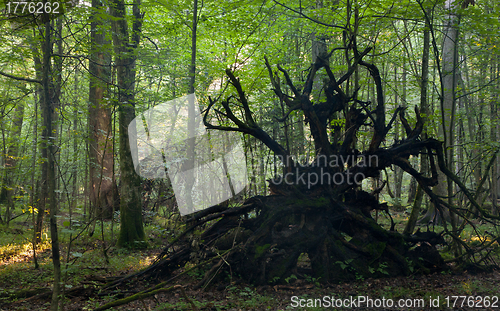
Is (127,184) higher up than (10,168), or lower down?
lower down

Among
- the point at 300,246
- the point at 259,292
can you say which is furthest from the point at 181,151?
the point at 259,292

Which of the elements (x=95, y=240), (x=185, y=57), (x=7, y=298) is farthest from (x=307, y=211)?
(x=185, y=57)

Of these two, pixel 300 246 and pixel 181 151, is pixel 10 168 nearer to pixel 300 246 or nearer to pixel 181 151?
pixel 181 151

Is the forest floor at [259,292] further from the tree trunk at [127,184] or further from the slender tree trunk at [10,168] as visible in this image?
the slender tree trunk at [10,168]

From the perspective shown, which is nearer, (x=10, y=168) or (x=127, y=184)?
(x=10, y=168)

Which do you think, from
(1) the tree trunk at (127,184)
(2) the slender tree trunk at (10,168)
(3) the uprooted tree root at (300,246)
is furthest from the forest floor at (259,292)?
(2) the slender tree trunk at (10,168)

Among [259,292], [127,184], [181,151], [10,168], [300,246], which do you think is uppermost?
[181,151]

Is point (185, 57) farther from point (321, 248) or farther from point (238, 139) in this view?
point (321, 248)

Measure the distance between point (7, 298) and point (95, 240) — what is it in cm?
489

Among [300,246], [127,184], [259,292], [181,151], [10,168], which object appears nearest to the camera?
[259,292]

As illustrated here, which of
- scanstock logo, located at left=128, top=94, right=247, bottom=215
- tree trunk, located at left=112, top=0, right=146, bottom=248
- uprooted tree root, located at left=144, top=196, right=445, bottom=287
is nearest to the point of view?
uprooted tree root, located at left=144, top=196, right=445, bottom=287

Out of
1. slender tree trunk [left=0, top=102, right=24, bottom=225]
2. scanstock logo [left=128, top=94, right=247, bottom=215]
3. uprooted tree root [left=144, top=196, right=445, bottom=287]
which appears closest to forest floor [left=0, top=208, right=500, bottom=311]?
uprooted tree root [left=144, top=196, right=445, bottom=287]

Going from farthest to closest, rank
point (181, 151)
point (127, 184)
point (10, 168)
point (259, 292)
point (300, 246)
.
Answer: point (181, 151) → point (127, 184) → point (10, 168) → point (300, 246) → point (259, 292)

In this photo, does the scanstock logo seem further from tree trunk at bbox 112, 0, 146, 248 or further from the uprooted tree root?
the uprooted tree root
